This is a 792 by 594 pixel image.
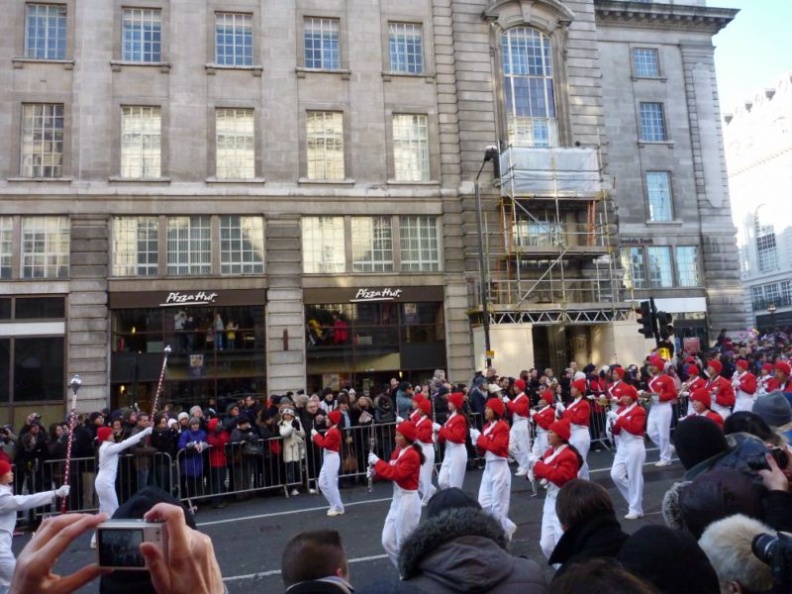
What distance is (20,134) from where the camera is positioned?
23109 millimetres

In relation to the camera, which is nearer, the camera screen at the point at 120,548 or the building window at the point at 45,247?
the camera screen at the point at 120,548

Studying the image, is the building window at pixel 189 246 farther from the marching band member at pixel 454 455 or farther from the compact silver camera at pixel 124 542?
the compact silver camera at pixel 124 542

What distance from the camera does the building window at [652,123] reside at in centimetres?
3456

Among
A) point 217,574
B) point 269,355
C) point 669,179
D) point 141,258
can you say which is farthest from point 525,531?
point 669,179

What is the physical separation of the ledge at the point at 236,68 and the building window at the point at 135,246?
19.6 feet

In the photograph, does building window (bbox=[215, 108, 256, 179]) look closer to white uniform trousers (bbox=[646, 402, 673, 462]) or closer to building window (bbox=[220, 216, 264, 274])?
building window (bbox=[220, 216, 264, 274])

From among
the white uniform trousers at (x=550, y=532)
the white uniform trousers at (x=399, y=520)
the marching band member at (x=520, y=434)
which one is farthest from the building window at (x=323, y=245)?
the white uniform trousers at (x=550, y=532)

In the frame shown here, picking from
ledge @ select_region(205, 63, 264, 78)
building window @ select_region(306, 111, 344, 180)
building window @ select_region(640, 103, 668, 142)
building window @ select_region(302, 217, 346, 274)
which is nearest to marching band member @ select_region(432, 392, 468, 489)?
building window @ select_region(302, 217, 346, 274)

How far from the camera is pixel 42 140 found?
23344 millimetres

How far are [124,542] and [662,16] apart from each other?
39028 millimetres

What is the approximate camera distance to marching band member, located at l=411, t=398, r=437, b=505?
10289mm

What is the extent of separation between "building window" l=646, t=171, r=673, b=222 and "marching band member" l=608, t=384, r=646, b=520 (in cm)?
2575

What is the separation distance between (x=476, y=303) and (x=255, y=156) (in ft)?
33.1

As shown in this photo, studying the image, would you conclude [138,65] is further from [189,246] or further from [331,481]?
[331,481]
